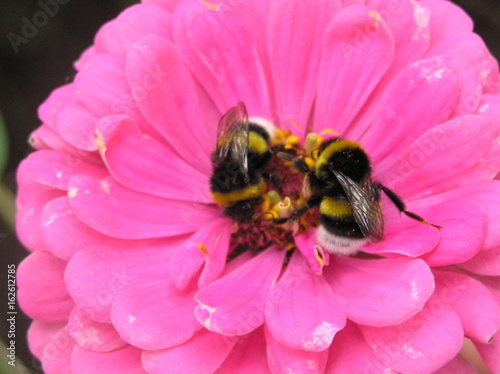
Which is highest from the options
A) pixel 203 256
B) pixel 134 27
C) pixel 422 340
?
pixel 134 27

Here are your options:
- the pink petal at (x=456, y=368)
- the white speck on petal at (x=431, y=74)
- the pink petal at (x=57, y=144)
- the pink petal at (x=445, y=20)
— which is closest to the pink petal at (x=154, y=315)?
the pink petal at (x=57, y=144)

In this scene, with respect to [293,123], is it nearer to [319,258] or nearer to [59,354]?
[319,258]

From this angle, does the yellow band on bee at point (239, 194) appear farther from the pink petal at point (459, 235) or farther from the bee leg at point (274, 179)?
the pink petal at point (459, 235)

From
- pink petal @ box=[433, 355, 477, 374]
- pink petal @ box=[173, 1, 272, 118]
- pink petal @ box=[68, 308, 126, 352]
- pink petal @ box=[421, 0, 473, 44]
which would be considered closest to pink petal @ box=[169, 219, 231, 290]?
pink petal @ box=[68, 308, 126, 352]

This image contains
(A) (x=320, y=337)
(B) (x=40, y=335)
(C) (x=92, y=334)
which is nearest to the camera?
(A) (x=320, y=337)

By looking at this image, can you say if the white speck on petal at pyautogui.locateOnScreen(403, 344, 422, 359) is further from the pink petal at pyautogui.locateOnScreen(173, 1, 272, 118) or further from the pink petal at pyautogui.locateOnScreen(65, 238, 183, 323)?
the pink petal at pyautogui.locateOnScreen(173, 1, 272, 118)

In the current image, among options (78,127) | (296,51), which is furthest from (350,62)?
(78,127)
